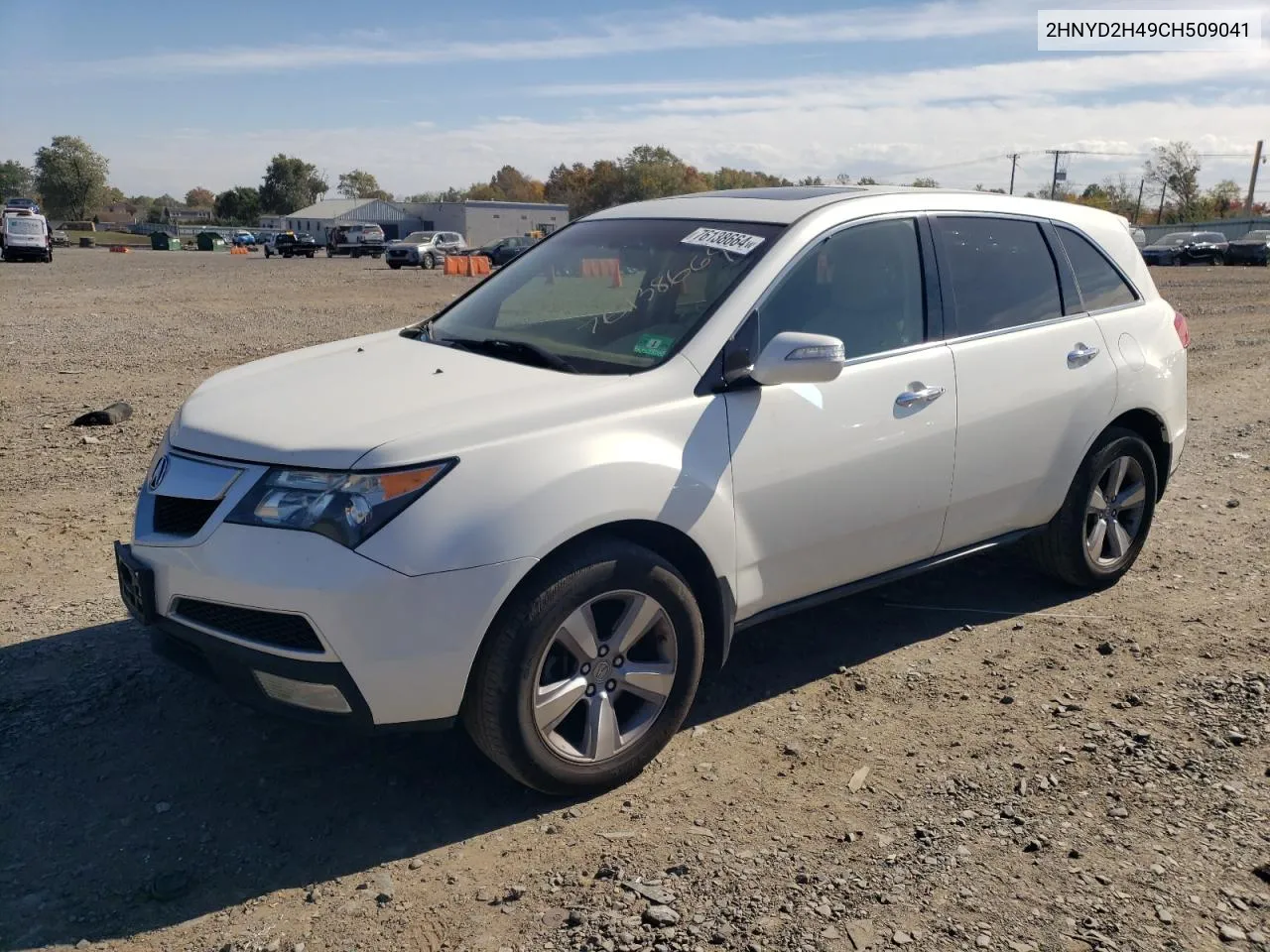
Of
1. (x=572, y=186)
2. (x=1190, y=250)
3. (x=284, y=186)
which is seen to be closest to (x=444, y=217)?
(x=572, y=186)

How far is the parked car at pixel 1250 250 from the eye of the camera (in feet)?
133

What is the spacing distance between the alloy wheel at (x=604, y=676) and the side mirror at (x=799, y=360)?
2.79ft

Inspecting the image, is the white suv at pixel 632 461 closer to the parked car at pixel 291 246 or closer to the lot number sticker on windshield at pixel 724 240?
the lot number sticker on windshield at pixel 724 240

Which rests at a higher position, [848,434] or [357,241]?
[357,241]

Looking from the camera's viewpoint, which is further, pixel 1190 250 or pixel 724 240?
pixel 1190 250

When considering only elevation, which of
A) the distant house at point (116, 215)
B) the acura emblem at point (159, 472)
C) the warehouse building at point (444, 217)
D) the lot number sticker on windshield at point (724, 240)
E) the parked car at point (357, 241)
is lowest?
the acura emblem at point (159, 472)

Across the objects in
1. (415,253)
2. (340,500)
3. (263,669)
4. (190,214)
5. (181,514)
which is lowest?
(263,669)

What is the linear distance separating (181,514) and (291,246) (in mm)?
57672

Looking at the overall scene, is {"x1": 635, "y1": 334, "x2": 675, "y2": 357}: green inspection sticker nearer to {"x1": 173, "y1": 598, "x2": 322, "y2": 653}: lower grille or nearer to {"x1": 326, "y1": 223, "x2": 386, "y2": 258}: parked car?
{"x1": 173, "y1": 598, "x2": 322, "y2": 653}: lower grille

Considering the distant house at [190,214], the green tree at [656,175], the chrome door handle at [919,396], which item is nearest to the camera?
the chrome door handle at [919,396]

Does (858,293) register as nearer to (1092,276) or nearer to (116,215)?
(1092,276)

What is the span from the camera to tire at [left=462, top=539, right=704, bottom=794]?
323 centimetres

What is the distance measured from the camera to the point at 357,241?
58.7 meters

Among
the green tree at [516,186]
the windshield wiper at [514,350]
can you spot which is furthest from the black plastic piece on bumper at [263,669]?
the green tree at [516,186]
